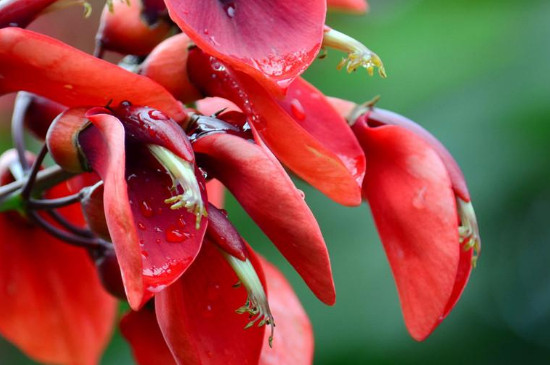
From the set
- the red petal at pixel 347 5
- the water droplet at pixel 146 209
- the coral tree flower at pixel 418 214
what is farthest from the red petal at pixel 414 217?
the water droplet at pixel 146 209

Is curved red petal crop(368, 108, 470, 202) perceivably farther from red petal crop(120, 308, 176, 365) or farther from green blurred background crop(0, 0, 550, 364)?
green blurred background crop(0, 0, 550, 364)

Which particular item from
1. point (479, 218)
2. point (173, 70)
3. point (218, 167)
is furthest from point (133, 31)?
point (479, 218)

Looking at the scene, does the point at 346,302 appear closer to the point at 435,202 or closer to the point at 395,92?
the point at 395,92

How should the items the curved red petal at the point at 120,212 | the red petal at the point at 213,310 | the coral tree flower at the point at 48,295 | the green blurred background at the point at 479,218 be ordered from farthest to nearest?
1. the green blurred background at the point at 479,218
2. the coral tree flower at the point at 48,295
3. the red petal at the point at 213,310
4. the curved red petal at the point at 120,212

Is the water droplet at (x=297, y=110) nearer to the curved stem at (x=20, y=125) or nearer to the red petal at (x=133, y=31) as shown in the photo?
the red petal at (x=133, y=31)

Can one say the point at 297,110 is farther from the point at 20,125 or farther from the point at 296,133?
the point at 20,125

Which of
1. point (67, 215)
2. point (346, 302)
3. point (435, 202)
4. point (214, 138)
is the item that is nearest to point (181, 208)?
point (214, 138)
